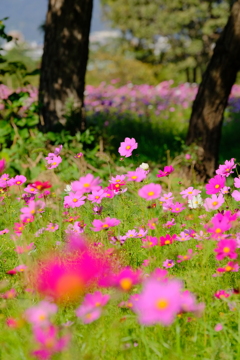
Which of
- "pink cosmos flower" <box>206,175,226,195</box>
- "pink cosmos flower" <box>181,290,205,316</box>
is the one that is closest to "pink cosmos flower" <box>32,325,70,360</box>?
"pink cosmos flower" <box>181,290,205,316</box>

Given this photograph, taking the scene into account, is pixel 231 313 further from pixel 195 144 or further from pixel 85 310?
pixel 195 144

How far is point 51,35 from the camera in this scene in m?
5.21

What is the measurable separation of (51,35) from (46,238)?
3.51 m

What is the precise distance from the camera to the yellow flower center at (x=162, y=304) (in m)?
1.12

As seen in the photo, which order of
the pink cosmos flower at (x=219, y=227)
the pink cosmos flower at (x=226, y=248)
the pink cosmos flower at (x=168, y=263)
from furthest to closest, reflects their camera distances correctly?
the pink cosmos flower at (x=168, y=263) → the pink cosmos flower at (x=219, y=227) → the pink cosmos flower at (x=226, y=248)

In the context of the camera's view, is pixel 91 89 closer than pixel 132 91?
No

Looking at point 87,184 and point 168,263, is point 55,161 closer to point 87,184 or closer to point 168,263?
point 87,184

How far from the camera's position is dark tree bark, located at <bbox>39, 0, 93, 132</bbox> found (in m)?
5.12

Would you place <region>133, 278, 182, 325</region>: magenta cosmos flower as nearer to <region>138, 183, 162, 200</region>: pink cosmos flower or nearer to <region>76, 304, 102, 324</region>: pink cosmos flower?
<region>76, 304, 102, 324</region>: pink cosmos flower

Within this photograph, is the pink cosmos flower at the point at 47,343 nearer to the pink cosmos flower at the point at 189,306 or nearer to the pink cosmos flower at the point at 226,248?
the pink cosmos flower at the point at 189,306

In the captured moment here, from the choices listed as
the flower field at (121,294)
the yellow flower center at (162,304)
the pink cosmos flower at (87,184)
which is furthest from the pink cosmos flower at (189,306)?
the pink cosmos flower at (87,184)

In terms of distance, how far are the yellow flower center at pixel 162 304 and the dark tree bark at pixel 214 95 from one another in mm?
3730

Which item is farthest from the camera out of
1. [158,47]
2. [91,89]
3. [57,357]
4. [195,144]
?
[158,47]

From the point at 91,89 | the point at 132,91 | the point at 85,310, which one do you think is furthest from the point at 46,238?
the point at 91,89
